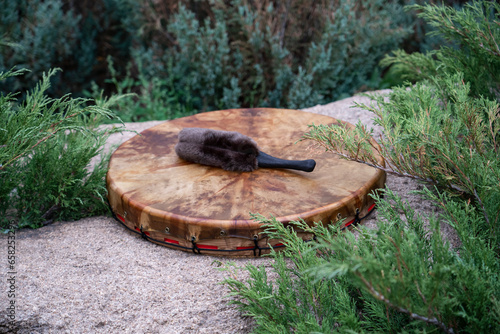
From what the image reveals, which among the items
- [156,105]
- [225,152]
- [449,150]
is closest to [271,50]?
[156,105]

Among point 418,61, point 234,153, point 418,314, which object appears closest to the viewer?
point 418,314

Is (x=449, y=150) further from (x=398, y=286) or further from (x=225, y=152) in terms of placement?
(x=225, y=152)

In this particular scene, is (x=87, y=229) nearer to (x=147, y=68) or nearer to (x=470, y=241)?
(x=470, y=241)

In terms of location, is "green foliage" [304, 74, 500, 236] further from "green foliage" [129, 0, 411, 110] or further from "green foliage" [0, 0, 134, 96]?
"green foliage" [0, 0, 134, 96]

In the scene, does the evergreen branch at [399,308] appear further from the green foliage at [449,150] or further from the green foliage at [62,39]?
the green foliage at [62,39]

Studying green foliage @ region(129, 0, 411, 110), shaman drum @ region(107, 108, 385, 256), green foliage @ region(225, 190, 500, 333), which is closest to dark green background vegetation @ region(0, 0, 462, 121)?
green foliage @ region(129, 0, 411, 110)

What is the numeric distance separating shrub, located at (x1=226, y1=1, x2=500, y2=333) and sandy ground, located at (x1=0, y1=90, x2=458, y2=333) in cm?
20

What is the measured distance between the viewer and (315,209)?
1742 millimetres

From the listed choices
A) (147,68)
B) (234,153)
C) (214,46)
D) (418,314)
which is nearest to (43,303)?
(234,153)

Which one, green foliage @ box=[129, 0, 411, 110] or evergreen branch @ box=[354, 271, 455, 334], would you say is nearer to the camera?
evergreen branch @ box=[354, 271, 455, 334]

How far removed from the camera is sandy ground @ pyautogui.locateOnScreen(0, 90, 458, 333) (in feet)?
5.02

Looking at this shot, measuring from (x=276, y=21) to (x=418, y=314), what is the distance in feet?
11.7

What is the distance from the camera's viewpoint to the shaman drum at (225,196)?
1.74 meters

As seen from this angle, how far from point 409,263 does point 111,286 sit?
1190 millimetres
